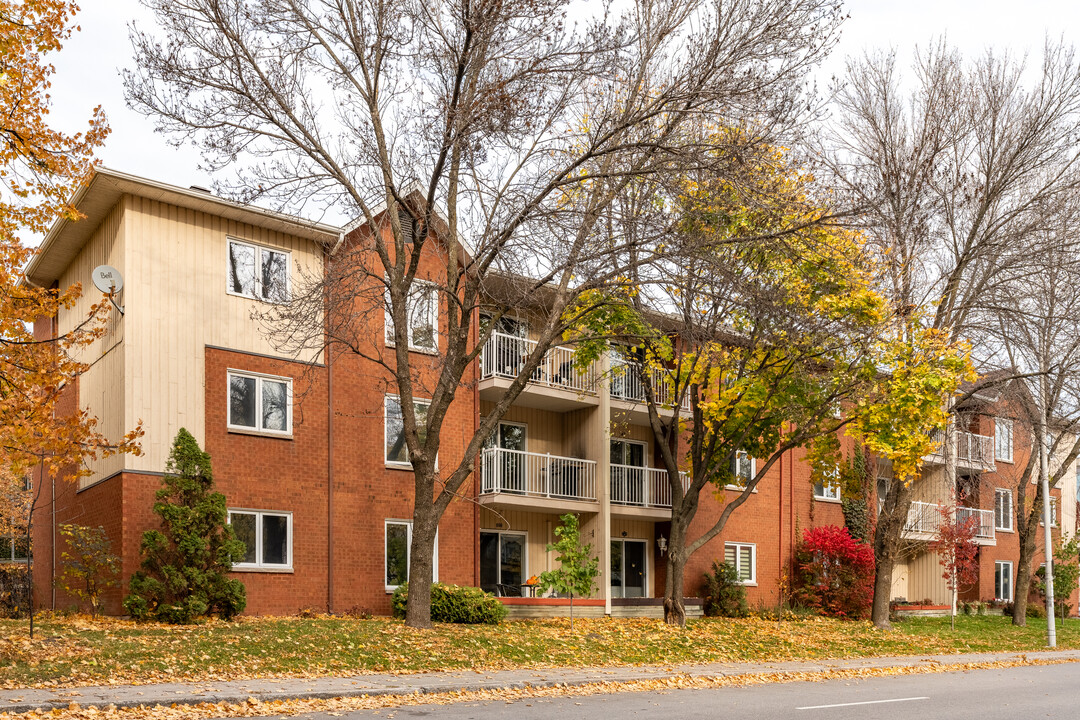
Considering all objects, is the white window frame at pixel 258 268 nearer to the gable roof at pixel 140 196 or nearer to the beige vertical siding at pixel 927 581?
the gable roof at pixel 140 196

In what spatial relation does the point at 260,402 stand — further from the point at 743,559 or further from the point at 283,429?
the point at 743,559

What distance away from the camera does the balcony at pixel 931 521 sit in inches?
1458

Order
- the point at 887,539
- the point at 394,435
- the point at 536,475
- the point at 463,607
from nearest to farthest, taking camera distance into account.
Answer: the point at 463,607 → the point at 394,435 → the point at 536,475 → the point at 887,539

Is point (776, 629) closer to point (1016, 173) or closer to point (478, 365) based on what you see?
point (478, 365)

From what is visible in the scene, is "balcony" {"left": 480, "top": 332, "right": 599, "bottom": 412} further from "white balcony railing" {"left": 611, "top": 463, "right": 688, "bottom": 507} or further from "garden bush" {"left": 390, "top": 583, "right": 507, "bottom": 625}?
"garden bush" {"left": 390, "top": 583, "right": 507, "bottom": 625}

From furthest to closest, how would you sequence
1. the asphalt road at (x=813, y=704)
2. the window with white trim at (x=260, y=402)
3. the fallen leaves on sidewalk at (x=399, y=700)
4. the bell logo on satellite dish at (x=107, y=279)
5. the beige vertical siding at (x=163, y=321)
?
the window with white trim at (x=260, y=402), the beige vertical siding at (x=163, y=321), the bell logo on satellite dish at (x=107, y=279), the asphalt road at (x=813, y=704), the fallen leaves on sidewalk at (x=399, y=700)

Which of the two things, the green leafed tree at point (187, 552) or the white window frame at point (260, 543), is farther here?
the white window frame at point (260, 543)

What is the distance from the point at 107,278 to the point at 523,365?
31.3 ft

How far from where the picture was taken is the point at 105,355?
21.6m

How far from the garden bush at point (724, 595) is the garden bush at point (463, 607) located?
396 inches

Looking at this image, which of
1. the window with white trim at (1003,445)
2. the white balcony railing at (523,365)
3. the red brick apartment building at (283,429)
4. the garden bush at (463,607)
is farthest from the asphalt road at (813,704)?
the window with white trim at (1003,445)

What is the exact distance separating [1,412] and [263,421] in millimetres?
7533

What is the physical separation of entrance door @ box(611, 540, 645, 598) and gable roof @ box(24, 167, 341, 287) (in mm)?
12175

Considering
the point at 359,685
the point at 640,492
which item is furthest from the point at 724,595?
the point at 359,685
